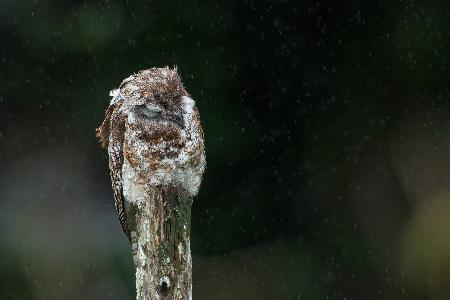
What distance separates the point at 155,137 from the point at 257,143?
12.3 feet

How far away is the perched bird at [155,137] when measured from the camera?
1803mm

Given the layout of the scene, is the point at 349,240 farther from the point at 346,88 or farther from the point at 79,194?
the point at 79,194

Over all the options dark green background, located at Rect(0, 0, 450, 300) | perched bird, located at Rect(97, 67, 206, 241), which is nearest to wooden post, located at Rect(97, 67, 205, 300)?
perched bird, located at Rect(97, 67, 206, 241)

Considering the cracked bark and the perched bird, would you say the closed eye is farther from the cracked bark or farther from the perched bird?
the cracked bark

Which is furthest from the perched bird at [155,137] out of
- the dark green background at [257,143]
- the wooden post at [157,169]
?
the dark green background at [257,143]

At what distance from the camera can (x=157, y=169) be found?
1.82 meters

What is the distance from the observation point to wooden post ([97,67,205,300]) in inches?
71.2

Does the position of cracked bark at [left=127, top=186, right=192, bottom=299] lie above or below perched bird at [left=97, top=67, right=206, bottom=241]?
below

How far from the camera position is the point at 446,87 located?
17.4 feet

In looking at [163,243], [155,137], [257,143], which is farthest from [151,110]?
[257,143]

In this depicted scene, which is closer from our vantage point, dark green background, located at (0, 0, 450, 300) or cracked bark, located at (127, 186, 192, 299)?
cracked bark, located at (127, 186, 192, 299)

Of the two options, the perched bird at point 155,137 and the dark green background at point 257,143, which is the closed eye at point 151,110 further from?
the dark green background at point 257,143

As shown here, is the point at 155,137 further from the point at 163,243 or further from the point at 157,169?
the point at 163,243

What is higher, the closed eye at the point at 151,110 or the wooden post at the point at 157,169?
the closed eye at the point at 151,110
